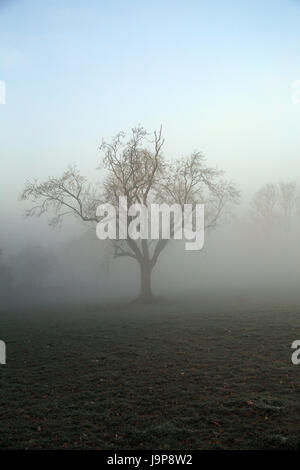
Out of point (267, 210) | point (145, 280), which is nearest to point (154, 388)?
point (145, 280)

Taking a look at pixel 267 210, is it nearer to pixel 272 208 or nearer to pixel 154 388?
pixel 272 208

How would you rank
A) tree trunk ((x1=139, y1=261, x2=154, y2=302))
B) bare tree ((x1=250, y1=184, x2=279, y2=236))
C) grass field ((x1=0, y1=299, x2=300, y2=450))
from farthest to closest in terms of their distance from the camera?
bare tree ((x1=250, y1=184, x2=279, y2=236))
tree trunk ((x1=139, y1=261, x2=154, y2=302))
grass field ((x1=0, y1=299, x2=300, y2=450))

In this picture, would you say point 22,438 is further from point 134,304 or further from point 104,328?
point 134,304

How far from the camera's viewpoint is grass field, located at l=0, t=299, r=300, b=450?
23.3 feet

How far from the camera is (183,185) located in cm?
3120

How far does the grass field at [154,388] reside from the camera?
23.3 feet

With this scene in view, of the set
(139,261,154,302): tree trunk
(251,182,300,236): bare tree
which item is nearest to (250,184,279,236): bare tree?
(251,182,300,236): bare tree

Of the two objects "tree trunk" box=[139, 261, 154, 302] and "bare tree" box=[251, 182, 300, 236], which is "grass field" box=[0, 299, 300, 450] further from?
"bare tree" box=[251, 182, 300, 236]

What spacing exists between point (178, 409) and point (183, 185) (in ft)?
80.7

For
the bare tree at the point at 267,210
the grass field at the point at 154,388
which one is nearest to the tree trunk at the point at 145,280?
the grass field at the point at 154,388

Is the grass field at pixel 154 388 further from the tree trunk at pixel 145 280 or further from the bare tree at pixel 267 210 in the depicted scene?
the bare tree at pixel 267 210

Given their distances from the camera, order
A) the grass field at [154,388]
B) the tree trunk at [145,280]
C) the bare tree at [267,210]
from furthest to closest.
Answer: the bare tree at [267,210]
the tree trunk at [145,280]
the grass field at [154,388]

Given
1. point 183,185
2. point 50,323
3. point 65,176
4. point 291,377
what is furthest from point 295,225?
point 291,377

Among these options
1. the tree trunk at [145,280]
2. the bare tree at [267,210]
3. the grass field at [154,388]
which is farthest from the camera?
the bare tree at [267,210]
